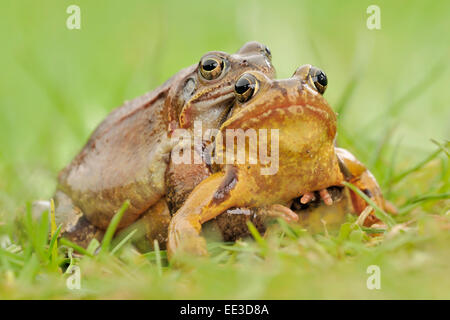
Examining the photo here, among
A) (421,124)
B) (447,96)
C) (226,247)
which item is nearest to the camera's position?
(226,247)

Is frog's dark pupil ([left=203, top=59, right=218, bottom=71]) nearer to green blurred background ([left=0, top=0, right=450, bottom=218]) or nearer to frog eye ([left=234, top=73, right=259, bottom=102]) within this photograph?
frog eye ([left=234, top=73, right=259, bottom=102])

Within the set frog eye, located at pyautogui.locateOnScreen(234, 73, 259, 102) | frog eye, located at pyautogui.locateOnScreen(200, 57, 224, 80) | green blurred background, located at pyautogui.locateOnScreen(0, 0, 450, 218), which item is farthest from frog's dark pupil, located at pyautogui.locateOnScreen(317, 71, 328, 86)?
green blurred background, located at pyautogui.locateOnScreen(0, 0, 450, 218)

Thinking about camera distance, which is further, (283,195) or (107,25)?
(107,25)

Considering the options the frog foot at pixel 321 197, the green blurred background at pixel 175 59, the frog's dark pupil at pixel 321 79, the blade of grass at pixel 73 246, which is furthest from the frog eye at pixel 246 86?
the green blurred background at pixel 175 59

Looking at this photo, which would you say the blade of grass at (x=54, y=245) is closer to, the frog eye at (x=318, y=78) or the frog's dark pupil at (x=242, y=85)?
the frog's dark pupil at (x=242, y=85)

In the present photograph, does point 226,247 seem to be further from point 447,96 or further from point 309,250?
point 447,96

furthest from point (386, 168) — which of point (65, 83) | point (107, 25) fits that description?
point (107, 25)

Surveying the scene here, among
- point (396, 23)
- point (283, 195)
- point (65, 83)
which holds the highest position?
point (396, 23)
